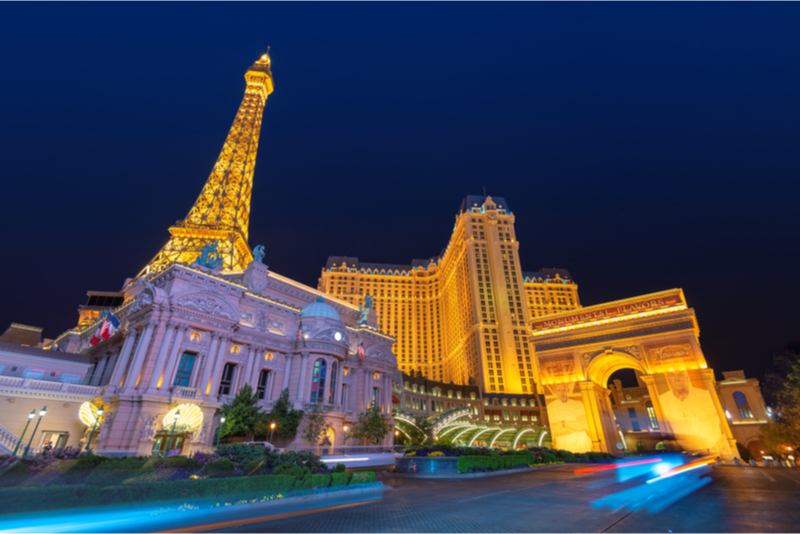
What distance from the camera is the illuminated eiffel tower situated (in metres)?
69.2

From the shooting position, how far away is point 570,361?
56562mm

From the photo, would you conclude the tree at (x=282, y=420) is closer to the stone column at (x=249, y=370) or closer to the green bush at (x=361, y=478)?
the stone column at (x=249, y=370)

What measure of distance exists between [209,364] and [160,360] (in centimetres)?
496

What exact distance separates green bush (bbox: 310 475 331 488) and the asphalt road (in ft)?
8.29

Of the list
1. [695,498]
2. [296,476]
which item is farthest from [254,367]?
[695,498]

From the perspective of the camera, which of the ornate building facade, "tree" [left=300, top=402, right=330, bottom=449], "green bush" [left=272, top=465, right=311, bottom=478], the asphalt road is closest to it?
the asphalt road

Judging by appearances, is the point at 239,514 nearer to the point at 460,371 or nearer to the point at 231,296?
the point at 231,296

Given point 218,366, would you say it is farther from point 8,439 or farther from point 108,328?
point 8,439

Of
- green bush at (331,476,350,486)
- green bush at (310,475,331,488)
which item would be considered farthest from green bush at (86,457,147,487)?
green bush at (331,476,350,486)

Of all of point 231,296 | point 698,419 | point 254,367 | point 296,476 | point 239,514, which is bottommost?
point 239,514

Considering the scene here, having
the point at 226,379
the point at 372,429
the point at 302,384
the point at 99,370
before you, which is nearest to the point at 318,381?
the point at 302,384

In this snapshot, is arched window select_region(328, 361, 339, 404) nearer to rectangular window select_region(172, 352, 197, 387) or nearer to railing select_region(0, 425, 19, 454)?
rectangular window select_region(172, 352, 197, 387)

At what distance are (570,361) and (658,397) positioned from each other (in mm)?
11642

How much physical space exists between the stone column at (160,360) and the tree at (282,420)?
36.8ft
